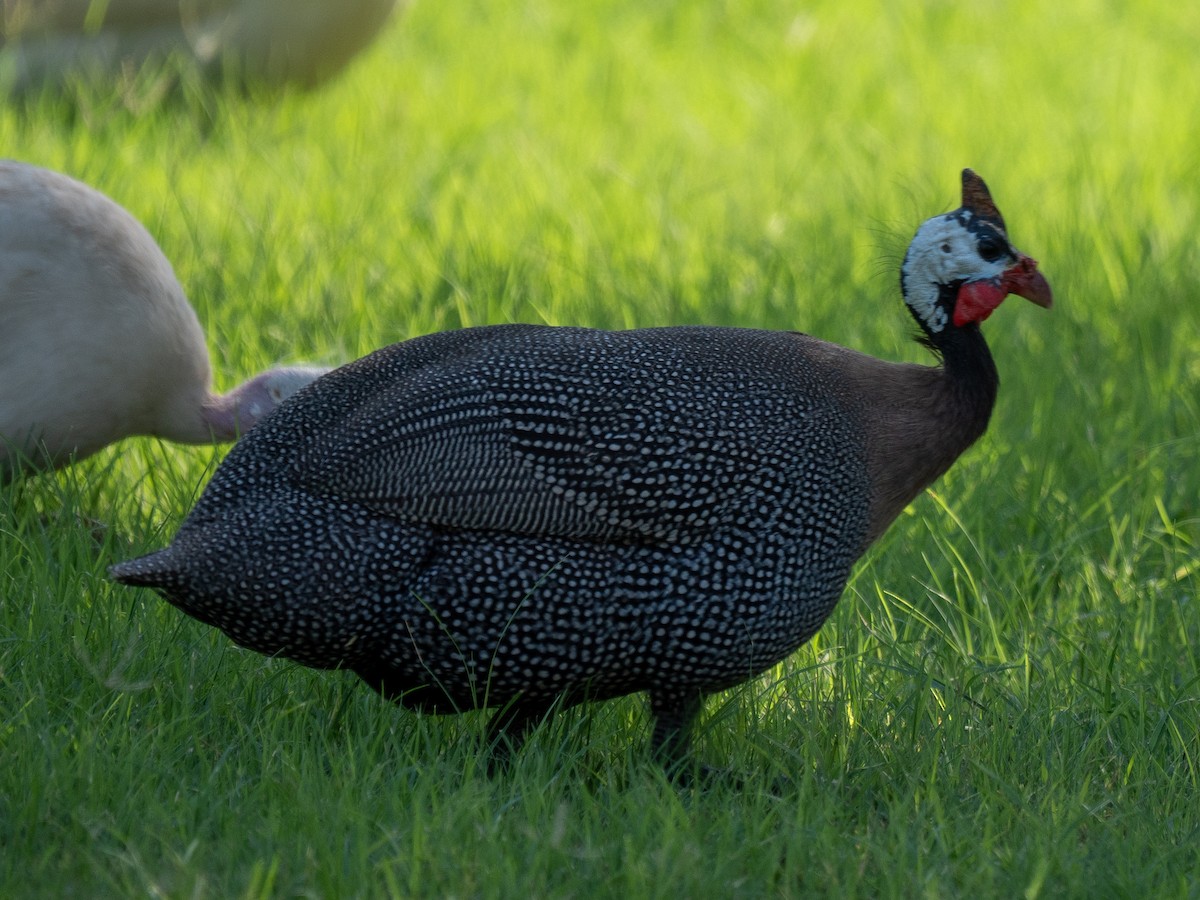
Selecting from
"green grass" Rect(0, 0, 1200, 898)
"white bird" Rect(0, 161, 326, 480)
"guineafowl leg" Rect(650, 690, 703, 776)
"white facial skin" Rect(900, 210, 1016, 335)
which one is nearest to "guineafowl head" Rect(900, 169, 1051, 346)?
"white facial skin" Rect(900, 210, 1016, 335)

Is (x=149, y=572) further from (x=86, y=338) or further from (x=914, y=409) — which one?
(x=914, y=409)

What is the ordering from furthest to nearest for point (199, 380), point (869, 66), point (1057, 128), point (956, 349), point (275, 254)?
1. point (869, 66)
2. point (1057, 128)
3. point (275, 254)
4. point (199, 380)
5. point (956, 349)

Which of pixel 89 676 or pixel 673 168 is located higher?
pixel 673 168

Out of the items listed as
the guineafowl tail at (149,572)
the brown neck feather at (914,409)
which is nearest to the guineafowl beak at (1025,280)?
the brown neck feather at (914,409)

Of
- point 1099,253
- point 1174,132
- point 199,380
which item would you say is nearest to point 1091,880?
point 199,380

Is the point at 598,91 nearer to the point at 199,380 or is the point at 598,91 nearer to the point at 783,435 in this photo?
the point at 199,380

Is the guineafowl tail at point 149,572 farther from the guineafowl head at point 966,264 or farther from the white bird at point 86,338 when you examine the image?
the guineafowl head at point 966,264

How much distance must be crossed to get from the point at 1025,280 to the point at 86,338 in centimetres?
207

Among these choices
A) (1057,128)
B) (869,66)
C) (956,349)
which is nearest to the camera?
(956,349)

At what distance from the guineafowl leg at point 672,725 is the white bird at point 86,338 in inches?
51.7

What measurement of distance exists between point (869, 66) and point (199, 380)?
429 cm

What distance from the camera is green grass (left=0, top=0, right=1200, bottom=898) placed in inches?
105

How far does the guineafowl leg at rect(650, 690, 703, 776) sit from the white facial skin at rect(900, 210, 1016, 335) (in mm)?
884

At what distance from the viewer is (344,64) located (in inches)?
267
